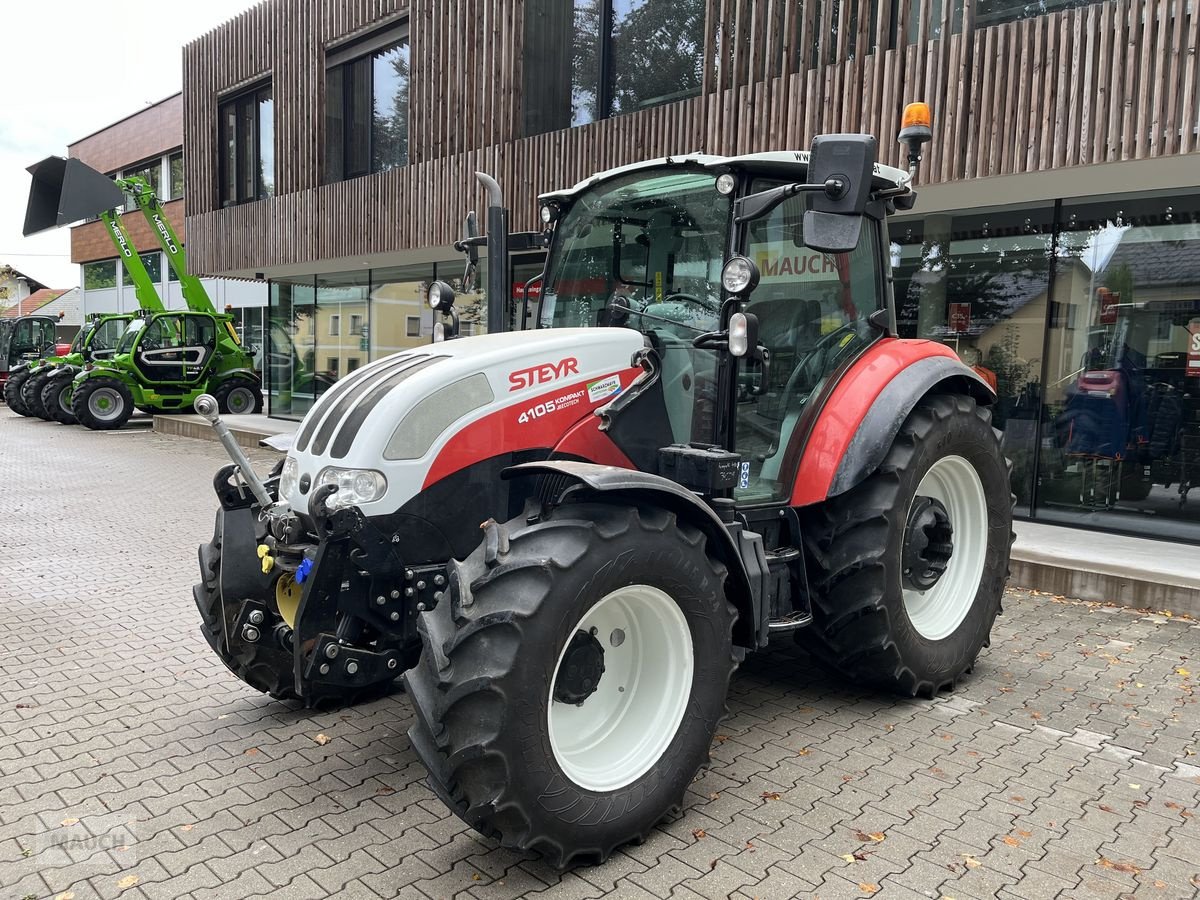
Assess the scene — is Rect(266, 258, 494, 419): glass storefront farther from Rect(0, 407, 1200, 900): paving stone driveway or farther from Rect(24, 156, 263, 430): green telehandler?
Rect(0, 407, 1200, 900): paving stone driveway

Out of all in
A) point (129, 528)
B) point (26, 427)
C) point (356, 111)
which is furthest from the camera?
point (26, 427)

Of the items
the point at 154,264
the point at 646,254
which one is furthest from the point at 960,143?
the point at 154,264

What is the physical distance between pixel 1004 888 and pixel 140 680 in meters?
4.05

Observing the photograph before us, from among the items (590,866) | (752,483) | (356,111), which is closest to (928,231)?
(752,483)

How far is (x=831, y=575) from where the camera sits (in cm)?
405

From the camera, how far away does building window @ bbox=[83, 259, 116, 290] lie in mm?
35275

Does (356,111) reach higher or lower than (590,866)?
higher

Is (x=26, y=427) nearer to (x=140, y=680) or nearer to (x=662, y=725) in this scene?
(x=140, y=680)

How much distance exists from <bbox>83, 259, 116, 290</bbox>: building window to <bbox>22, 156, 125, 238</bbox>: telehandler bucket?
17.6 meters

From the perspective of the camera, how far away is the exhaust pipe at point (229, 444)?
3.16 metres

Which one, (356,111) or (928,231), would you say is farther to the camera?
(356,111)

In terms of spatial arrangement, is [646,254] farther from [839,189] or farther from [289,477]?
[289,477]

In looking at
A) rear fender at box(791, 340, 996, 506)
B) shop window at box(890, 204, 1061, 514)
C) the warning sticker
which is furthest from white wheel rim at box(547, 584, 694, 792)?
shop window at box(890, 204, 1061, 514)

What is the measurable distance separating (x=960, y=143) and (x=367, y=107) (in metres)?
10.7
